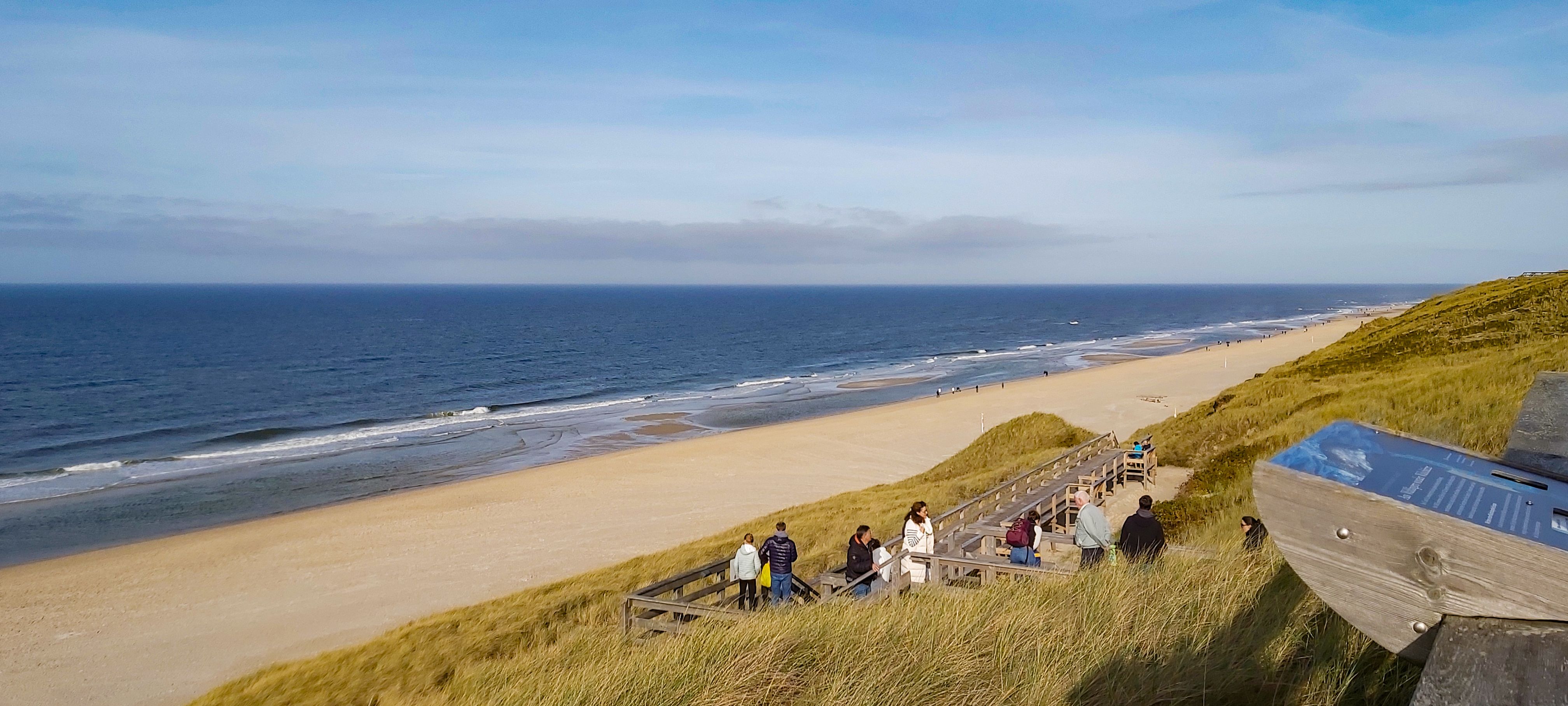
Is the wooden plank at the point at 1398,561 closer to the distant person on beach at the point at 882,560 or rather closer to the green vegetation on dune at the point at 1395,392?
the green vegetation on dune at the point at 1395,392

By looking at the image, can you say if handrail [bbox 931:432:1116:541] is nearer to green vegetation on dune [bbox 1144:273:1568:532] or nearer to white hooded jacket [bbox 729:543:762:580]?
green vegetation on dune [bbox 1144:273:1568:532]

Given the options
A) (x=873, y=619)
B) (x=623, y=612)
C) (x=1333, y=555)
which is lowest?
(x=623, y=612)

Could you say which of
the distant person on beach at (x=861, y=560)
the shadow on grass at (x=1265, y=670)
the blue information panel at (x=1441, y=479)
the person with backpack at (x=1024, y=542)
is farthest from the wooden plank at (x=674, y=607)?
the blue information panel at (x=1441, y=479)

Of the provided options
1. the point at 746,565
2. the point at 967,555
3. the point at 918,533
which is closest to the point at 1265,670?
the point at 918,533

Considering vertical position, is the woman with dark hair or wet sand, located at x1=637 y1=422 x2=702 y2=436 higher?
the woman with dark hair

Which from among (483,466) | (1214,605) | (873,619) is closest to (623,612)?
(873,619)

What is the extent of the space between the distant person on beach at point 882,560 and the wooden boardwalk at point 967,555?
0.19 feet

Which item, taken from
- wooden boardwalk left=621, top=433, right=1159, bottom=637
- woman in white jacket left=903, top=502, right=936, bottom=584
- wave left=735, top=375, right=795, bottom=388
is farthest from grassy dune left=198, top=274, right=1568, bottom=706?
wave left=735, top=375, right=795, bottom=388

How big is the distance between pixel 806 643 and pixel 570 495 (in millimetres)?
26716

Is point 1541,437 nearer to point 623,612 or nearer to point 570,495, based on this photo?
point 623,612

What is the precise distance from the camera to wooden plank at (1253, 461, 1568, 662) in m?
1.44

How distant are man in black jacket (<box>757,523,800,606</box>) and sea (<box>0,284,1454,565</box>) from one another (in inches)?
968

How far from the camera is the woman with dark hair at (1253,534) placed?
712 centimetres

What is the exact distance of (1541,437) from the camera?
2.50 meters
